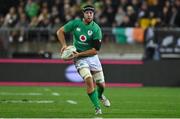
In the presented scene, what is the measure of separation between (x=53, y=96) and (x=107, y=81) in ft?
20.1

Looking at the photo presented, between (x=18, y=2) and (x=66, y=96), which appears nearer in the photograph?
(x=66, y=96)

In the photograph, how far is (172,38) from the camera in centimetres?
2773

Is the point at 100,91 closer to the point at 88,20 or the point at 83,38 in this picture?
the point at 83,38

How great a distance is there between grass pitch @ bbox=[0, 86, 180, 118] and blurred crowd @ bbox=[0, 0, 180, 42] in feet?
16.4

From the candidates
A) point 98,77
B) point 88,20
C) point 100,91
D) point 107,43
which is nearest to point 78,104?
point 100,91

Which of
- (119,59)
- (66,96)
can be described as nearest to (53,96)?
(66,96)

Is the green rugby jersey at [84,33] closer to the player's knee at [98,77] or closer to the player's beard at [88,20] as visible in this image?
the player's beard at [88,20]

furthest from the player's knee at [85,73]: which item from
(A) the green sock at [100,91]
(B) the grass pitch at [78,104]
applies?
(A) the green sock at [100,91]

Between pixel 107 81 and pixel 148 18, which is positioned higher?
pixel 148 18

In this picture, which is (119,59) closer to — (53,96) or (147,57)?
(147,57)

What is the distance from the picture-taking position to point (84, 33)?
15.1 m

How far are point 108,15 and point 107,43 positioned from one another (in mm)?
1230

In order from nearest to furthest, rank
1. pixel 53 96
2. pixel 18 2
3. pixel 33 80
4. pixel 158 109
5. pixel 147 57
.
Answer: pixel 158 109 < pixel 53 96 < pixel 33 80 < pixel 147 57 < pixel 18 2

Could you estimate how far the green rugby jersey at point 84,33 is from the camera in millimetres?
15000
